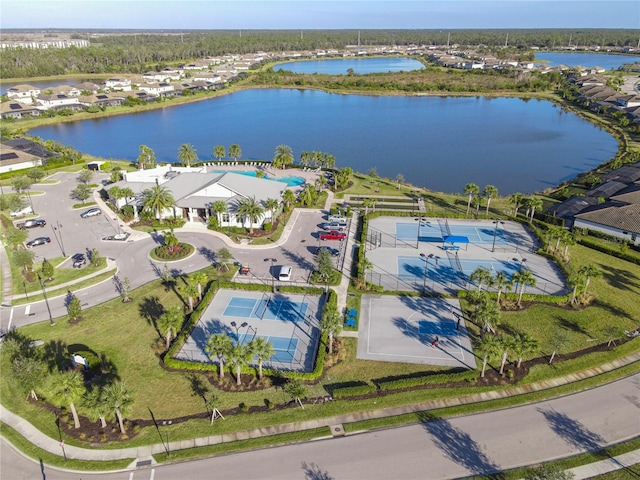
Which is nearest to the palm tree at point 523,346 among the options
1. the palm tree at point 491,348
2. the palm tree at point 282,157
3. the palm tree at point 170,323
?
the palm tree at point 491,348

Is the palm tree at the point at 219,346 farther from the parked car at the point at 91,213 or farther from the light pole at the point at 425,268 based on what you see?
the parked car at the point at 91,213

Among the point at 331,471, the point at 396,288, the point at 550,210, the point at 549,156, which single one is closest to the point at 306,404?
the point at 331,471

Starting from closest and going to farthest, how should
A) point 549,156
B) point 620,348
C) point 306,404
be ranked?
point 306,404, point 620,348, point 549,156

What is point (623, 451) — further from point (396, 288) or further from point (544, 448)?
point (396, 288)

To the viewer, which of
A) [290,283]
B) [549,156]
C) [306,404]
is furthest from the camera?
[549,156]

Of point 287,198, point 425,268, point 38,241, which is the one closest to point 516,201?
point 425,268

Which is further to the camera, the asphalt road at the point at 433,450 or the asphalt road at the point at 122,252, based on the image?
the asphalt road at the point at 122,252

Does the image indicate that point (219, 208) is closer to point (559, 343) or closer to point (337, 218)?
point (337, 218)
